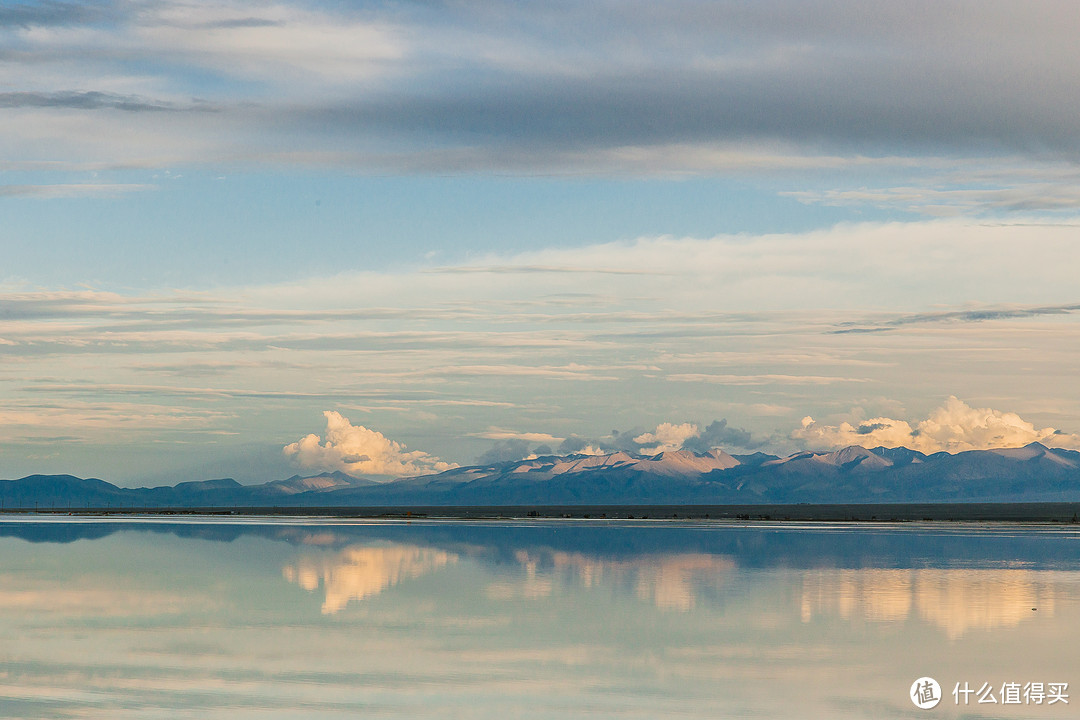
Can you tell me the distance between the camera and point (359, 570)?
51.8 m

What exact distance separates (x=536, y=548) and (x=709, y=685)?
45384 mm

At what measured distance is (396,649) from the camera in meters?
28.9

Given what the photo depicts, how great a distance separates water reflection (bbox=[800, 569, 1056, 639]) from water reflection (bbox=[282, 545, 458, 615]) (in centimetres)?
1493

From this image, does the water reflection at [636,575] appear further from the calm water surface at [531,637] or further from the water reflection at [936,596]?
the water reflection at [936,596]

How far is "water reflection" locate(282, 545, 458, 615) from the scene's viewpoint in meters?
41.8

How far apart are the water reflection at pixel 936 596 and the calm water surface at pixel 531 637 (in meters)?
0.13

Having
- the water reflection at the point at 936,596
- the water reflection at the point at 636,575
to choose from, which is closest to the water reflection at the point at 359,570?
the water reflection at the point at 636,575

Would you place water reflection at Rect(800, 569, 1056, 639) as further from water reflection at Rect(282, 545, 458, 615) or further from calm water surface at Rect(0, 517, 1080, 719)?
water reflection at Rect(282, 545, 458, 615)

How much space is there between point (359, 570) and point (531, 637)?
22520 mm

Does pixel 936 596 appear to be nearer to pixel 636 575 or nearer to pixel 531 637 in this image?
pixel 636 575

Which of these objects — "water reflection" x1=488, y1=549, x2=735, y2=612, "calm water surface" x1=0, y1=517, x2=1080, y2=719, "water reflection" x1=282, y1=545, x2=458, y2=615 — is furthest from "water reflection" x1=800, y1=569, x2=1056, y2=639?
"water reflection" x1=282, y1=545, x2=458, y2=615

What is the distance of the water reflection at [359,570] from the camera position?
41.8 m

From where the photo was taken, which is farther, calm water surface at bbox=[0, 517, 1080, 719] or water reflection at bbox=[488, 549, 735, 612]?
water reflection at bbox=[488, 549, 735, 612]

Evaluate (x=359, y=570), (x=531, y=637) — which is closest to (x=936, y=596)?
(x=531, y=637)
